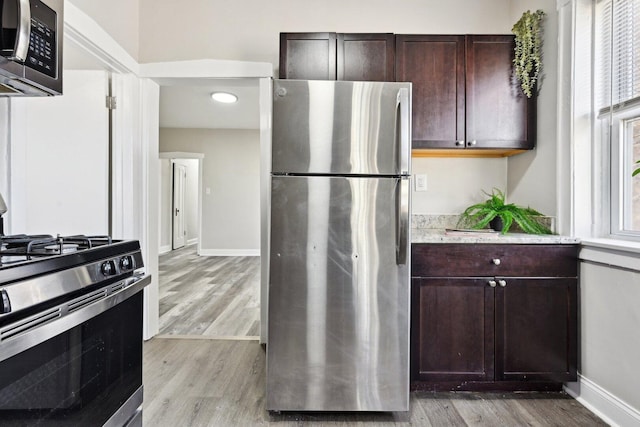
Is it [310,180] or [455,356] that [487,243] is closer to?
[455,356]

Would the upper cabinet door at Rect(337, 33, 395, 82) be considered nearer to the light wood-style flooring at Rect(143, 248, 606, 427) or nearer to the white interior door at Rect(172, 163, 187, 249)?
the light wood-style flooring at Rect(143, 248, 606, 427)

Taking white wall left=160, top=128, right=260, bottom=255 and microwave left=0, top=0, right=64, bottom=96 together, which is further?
white wall left=160, top=128, right=260, bottom=255

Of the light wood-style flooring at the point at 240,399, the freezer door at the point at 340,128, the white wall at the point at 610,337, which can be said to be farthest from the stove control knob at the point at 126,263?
the white wall at the point at 610,337

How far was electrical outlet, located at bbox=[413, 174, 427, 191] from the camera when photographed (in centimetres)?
257

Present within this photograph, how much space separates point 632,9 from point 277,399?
253 centimetres

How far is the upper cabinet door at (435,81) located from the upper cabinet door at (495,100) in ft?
0.19

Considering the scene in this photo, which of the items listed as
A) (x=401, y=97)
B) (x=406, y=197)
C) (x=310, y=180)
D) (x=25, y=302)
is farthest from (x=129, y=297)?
(x=401, y=97)

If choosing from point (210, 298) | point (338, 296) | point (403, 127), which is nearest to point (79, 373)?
point (338, 296)

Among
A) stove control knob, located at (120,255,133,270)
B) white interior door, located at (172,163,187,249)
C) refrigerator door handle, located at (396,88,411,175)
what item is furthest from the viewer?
white interior door, located at (172,163,187,249)

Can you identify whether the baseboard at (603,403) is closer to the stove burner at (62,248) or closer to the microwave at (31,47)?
the stove burner at (62,248)

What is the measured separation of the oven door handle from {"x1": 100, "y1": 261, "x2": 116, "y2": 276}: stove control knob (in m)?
0.04

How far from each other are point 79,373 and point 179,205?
8.09 metres

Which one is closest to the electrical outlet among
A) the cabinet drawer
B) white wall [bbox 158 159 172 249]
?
the cabinet drawer

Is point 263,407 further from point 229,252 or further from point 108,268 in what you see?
point 229,252
